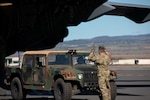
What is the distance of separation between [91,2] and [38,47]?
2.79 metres

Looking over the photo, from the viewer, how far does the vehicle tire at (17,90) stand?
12.6 metres

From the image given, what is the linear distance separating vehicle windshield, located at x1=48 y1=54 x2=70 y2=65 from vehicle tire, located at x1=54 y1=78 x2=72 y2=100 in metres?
0.81

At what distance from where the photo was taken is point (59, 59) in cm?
1236

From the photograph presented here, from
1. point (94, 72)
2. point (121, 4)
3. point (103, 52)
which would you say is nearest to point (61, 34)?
point (94, 72)

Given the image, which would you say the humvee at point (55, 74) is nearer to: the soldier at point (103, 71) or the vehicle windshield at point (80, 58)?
the vehicle windshield at point (80, 58)

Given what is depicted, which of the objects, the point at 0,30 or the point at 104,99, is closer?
the point at 104,99

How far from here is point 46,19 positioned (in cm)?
1174

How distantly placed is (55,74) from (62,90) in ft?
1.70

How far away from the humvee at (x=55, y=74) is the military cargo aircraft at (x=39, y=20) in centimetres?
53

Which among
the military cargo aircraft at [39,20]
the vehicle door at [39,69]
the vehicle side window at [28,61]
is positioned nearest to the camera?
Result: the military cargo aircraft at [39,20]

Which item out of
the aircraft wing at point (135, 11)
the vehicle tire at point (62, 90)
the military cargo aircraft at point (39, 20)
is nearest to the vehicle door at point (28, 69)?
the military cargo aircraft at point (39, 20)

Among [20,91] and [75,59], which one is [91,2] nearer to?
[75,59]

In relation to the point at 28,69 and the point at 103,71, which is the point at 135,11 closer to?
the point at 28,69

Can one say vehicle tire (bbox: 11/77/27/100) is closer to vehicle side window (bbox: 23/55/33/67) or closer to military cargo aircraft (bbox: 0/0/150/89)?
vehicle side window (bbox: 23/55/33/67)
